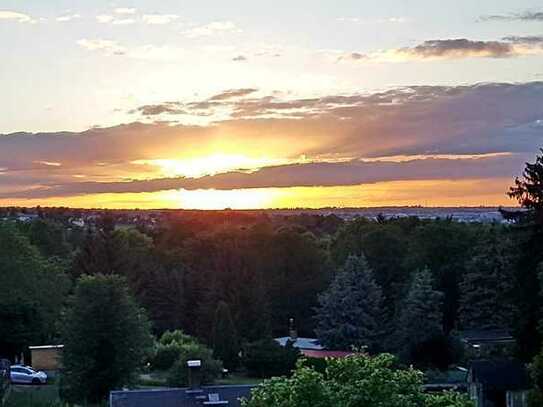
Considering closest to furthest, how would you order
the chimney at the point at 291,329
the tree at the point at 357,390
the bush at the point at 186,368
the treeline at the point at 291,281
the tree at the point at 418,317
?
the tree at the point at 357,390 → the bush at the point at 186,368 → the treeline at the point at 291,281 → the tree at the point at 418,317 → the chimney at the point at 291,329

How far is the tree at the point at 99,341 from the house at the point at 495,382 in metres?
12.7

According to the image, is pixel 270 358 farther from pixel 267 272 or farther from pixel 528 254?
pixel 267 272

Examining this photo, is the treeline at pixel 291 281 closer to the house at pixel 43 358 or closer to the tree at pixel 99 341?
the house at pixel 43 358

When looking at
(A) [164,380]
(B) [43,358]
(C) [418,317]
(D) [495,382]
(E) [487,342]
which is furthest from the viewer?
(C) [418,317]

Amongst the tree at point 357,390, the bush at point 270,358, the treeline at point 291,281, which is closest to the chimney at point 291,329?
the treeline at point 291,281

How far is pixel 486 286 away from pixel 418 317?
608 centimetres

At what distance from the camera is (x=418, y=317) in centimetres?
5347

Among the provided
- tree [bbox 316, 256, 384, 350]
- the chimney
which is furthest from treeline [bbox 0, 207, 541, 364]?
the chimney

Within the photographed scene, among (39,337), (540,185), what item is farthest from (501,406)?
(39,337)

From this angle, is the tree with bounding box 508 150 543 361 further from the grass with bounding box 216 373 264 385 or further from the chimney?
the chimney

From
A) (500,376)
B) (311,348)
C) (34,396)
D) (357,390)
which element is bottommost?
(311,348)

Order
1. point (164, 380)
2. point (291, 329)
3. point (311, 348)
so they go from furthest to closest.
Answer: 1. point (291, 329)
2. point (311, 348)
3. point (164, 380)

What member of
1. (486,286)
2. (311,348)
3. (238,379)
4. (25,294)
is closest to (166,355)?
(238,379)

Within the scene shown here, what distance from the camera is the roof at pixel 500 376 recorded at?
3531 centimetres
